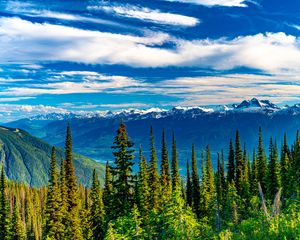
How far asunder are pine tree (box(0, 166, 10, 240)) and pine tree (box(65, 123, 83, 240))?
68.3ft

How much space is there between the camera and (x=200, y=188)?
4557 inches

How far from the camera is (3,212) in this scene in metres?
102

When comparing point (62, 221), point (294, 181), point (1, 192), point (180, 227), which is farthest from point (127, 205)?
point (1, 192)

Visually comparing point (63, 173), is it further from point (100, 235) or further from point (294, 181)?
point (294, 181)

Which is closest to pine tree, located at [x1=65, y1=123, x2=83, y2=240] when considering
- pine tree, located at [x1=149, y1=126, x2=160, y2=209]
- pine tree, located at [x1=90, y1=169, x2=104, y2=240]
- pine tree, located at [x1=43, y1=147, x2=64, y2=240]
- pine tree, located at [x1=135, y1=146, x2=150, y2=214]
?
pine tree, located at [x1=43, y1=147, x2=64, y2=240]

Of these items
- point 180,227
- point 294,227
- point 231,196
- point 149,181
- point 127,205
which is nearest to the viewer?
point 294,227

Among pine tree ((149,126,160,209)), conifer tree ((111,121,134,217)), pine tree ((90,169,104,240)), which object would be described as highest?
conifer tree ((111,121,134,217))

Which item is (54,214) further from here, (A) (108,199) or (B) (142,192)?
(B) (142,192)

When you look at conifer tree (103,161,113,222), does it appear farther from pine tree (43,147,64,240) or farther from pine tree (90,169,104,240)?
pine tree (43,147,64,240)

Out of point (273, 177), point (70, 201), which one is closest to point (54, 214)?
point (70, 201)

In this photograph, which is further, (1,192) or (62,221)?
(1,192)

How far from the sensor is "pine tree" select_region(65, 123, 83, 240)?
8575 cm

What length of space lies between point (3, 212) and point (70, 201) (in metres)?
24.0

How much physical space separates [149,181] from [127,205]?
25.8 meters
